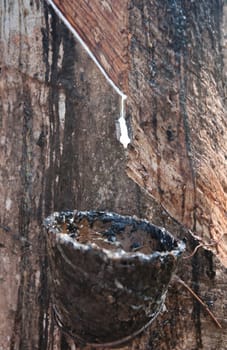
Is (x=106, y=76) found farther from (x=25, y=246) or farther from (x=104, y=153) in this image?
(x=25, y=246)

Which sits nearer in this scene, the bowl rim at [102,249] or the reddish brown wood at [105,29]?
the bowl rim at [102,249]

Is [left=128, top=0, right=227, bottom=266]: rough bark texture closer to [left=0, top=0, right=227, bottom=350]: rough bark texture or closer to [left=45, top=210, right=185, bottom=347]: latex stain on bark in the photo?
[left=0, top=0, right=227, bottom=350]: rough bark texture

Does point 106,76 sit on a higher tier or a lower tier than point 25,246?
higher

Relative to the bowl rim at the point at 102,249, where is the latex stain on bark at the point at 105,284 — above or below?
below

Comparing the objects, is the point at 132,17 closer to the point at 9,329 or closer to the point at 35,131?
the point at 35,131

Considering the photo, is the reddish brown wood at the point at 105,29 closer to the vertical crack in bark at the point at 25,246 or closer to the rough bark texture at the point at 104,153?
the rough bark texture at the point at 104,153

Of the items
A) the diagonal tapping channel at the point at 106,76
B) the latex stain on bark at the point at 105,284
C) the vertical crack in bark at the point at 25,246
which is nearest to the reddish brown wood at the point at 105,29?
the diagonal tapping channel at the point at 106,76

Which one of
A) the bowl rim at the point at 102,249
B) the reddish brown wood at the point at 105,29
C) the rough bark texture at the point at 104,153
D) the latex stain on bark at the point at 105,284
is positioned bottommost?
the latex stain on bark at the point at 105,284

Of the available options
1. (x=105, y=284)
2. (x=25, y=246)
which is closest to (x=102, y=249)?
(x=105, y=284)
